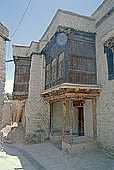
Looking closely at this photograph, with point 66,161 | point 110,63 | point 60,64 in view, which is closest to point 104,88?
point 110,63

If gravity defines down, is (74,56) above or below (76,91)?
above

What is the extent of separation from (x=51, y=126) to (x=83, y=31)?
25.0 feet

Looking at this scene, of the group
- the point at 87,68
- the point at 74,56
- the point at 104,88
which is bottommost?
the point at 104,88

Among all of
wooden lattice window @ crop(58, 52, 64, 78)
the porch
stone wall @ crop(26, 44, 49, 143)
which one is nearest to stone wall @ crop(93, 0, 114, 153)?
the porch

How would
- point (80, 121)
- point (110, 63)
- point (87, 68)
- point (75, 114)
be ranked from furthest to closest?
point (75, 114) → point (80, 121) → point (87, 68) → point (110, 63)

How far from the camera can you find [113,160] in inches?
257

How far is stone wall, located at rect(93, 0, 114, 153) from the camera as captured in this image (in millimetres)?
7258

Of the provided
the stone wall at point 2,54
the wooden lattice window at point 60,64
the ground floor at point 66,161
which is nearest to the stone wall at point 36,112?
the ground floor at point 66,161

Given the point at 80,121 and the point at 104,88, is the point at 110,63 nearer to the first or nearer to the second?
the point at 104,88

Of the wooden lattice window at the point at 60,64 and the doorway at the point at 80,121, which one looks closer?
the wooden lattice window at the point at 60,64

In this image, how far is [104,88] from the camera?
25.8 feet

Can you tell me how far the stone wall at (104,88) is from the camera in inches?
286

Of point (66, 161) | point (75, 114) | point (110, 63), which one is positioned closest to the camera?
point (66, 161)

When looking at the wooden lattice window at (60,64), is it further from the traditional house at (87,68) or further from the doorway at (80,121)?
the doorway at (80,121)
